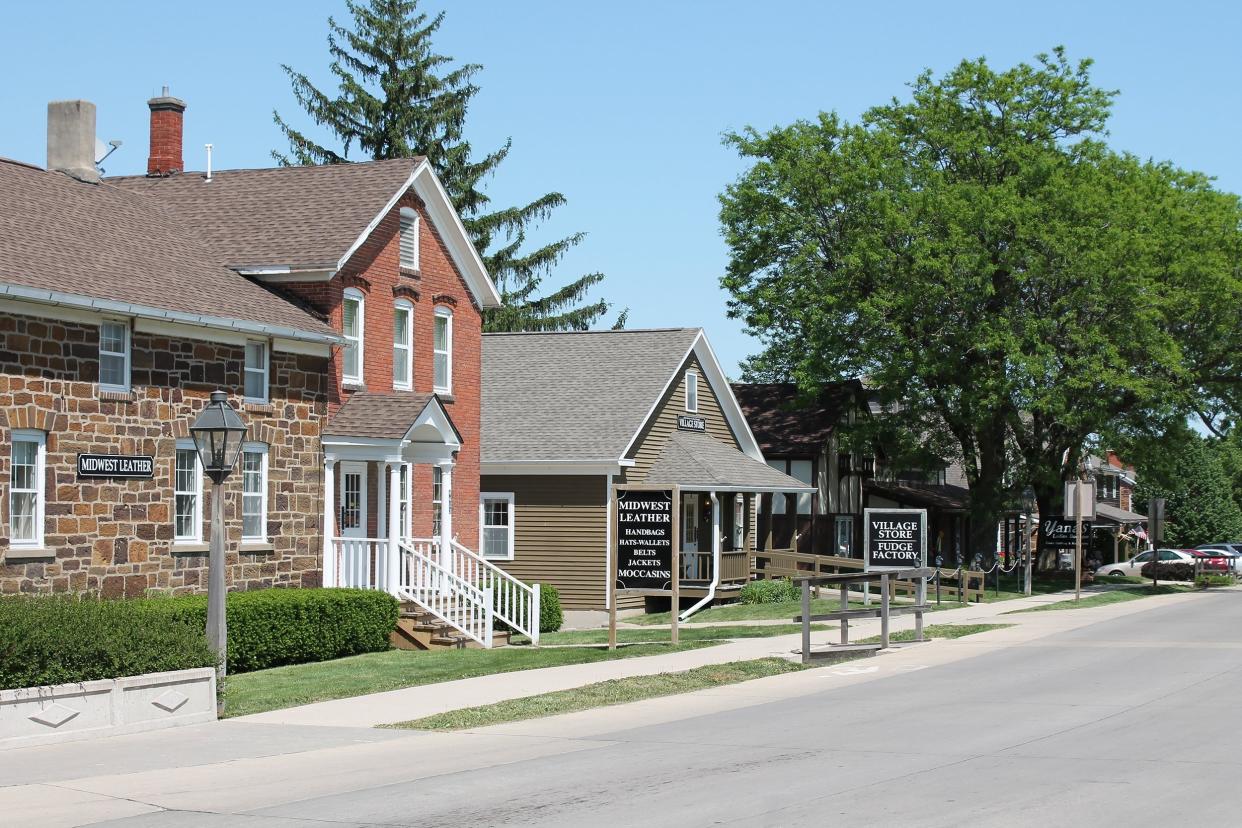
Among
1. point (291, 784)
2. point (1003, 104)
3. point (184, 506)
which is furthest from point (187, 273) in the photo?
point (1003, 104)

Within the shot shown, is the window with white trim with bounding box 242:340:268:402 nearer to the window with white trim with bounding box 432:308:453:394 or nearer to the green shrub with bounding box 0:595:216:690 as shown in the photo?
the window with white trim with bounding box 432:308:453:394

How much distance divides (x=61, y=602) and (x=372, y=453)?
40.2 feet

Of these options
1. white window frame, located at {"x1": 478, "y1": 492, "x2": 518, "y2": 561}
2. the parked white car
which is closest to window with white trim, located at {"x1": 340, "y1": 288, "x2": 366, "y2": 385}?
white window frame, located at {"x1": 478, "y1": 492, "x2": 518, "y2": 561}

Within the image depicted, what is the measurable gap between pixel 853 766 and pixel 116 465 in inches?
567

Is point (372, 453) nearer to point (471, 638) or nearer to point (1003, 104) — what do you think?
point (471, 638)

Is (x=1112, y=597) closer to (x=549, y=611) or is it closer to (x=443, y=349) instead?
(x=549, y=611)

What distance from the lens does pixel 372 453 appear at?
27.5 metres

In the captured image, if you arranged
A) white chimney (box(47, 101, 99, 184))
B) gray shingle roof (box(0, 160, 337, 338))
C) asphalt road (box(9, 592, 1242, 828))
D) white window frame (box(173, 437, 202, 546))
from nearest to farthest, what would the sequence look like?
asphalt road (box(9, 592, 1242, 828)) < gray shingle roof (box(0, 160, 337, 338)) < white window frame (box(173, 437, 202, 546)) < white chimney (box(47, 101, 99, 184))

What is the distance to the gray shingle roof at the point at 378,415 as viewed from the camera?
89.7 ft

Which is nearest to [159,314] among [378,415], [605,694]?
[378,415]

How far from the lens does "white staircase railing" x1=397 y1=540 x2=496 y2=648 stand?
1054 inches

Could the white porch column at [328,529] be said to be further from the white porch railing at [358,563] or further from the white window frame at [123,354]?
the white window frame at [123,354]

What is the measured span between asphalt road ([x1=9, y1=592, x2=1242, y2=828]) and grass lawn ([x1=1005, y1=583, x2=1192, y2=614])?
17.3m

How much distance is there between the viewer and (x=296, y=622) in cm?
2378
